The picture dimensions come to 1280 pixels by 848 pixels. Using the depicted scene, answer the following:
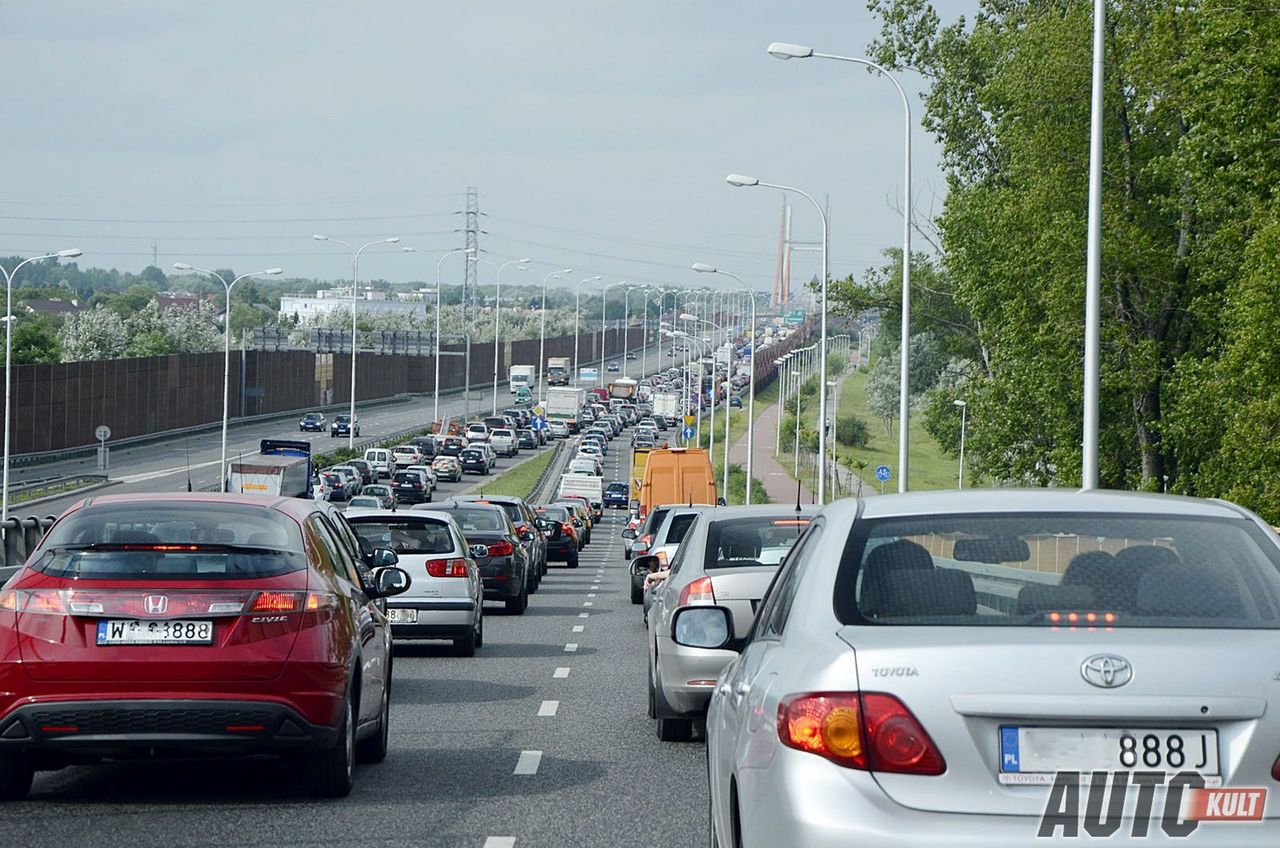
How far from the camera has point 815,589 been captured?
5.35 metres

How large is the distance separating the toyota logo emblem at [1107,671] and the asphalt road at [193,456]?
55.5 meters

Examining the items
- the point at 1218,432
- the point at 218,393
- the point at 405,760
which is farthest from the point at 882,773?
the point at 218,393

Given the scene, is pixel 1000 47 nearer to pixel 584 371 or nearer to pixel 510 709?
pixel 510 709

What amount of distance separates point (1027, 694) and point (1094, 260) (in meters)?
21.2

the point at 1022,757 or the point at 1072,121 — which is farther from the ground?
the point at 1072,121

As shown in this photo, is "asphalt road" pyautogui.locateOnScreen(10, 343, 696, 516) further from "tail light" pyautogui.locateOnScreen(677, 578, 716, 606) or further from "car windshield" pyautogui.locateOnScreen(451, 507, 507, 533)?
"tail light" pyautogui.locateOnScreen(677, 578, 716, 606)

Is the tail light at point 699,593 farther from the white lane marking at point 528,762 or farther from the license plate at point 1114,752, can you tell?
the license plate at point 1114,752

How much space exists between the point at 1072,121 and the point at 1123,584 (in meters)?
42.4

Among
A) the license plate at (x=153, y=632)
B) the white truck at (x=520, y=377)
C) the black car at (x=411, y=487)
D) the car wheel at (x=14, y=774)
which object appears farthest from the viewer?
the white truck at (x=520, y=377)

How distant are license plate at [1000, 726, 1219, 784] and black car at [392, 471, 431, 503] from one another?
79663 millimetres

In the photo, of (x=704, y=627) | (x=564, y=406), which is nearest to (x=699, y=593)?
(x=704, y=627)

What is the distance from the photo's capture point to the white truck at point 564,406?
466ft

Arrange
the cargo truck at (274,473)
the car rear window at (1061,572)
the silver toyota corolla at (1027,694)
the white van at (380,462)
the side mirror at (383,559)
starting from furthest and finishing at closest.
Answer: the white van at (380,462), the cargo truck at (274,473), the side mirror at (383,559), the car rear window at (1061,572), the silver toyota corolla at (1027,694)

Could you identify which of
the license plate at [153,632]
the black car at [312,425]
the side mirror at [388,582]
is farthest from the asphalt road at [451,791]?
the black car at [312,425]
